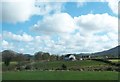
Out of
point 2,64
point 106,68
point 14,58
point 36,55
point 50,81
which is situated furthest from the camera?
point 36,55

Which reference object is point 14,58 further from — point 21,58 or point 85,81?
point 85,81

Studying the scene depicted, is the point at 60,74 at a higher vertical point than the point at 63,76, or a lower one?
higher

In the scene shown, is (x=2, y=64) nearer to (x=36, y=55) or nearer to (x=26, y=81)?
(x=26, y=81)

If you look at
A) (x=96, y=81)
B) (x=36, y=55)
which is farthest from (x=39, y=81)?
(x=36, y=55)

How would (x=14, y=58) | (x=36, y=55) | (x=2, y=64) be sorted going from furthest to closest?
(x=36, y=55), (x=14, y=58), (x=2, y=64)

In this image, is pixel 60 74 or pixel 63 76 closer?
pixel 63 76

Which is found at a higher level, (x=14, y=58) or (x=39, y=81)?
(x=14, y=58)

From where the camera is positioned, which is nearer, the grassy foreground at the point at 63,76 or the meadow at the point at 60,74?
the grassy foreground at the point at 63,76

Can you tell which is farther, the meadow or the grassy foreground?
the meadow

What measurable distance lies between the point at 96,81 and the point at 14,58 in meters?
57.6

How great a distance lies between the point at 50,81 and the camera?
29641mm

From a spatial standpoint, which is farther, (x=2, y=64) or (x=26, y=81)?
(x=2, y=64)

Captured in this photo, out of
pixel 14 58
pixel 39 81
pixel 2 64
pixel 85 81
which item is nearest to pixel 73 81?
pixel 85 81

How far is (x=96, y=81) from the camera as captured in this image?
30016 mm
